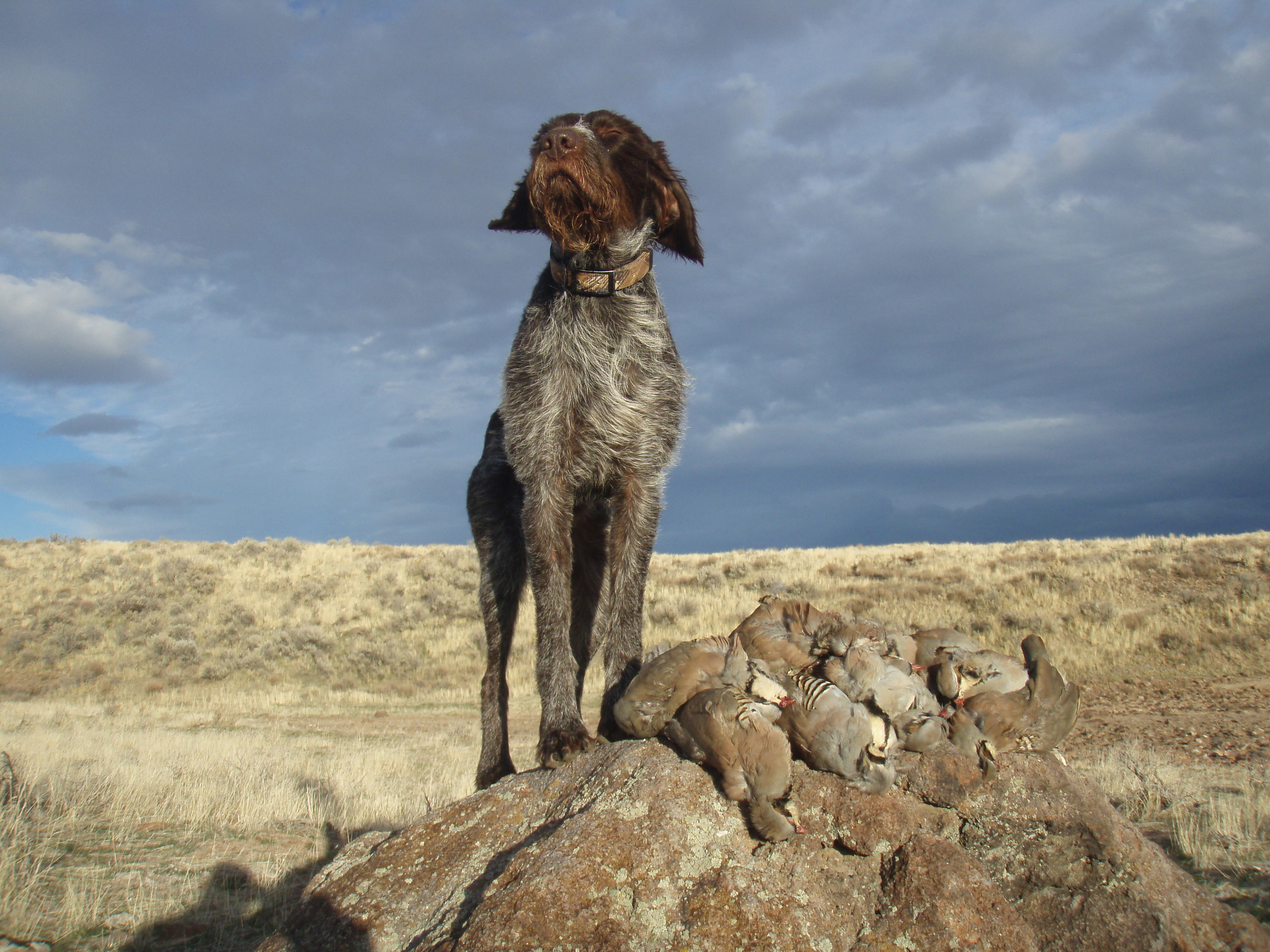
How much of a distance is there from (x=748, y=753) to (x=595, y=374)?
2.05 m

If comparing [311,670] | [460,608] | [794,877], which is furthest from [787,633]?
[460,608]

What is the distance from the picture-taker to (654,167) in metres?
4.10

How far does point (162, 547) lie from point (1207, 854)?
3538 cm

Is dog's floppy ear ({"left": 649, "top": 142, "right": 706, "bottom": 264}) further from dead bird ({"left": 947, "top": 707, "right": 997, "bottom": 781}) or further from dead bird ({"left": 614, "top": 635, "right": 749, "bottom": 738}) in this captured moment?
dead bird ({"left": 947, "top": 707, "right": 997, "bottom": 781})

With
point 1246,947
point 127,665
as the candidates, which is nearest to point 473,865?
point 1246,947

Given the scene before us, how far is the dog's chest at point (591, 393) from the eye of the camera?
4.00m

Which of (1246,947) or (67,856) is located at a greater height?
(1246,947)

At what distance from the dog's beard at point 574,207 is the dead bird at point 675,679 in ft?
6.75

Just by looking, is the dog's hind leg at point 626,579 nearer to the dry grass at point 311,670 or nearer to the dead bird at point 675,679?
the dead bird at point 675,679

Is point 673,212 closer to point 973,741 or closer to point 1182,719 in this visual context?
point 973,741

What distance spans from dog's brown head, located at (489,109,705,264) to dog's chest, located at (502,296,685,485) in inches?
13.4

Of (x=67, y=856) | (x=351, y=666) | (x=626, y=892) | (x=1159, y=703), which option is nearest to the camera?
(x=626, y=892)

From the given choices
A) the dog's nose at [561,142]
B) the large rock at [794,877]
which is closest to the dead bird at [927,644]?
the large rock at [794,877]

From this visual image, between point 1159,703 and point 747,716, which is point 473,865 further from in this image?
point 1159,703
